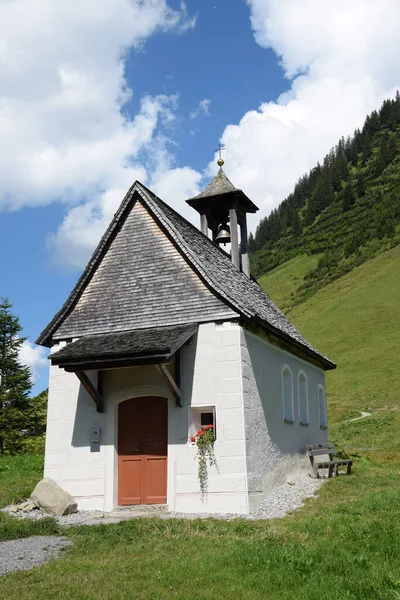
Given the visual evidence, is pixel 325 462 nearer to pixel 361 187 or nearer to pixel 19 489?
pixel 19 489

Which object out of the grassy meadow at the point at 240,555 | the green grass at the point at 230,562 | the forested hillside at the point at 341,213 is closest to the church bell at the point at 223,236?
the grassy meadow at the point at 240,555

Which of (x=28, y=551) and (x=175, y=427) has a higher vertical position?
(x=175, y=427)

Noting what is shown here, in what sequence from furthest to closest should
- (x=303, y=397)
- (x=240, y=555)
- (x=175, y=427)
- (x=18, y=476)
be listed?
(x=303, y=397) < (x=18, y=476) < (x=175, y=427) < (x=240, y=555)

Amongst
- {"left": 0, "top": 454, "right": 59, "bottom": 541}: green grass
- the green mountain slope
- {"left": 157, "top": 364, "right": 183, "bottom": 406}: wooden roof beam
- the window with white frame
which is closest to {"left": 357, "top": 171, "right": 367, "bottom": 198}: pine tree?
the green mountain slope

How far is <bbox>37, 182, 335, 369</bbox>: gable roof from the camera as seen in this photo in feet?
49.3

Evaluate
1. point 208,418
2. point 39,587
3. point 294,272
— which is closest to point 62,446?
point 208,418

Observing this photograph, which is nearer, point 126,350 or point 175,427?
point 126,350

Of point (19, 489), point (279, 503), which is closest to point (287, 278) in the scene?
point (19, 489)

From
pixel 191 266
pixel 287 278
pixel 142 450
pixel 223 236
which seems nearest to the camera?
pixel 142 450

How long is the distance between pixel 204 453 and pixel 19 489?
18.7 ft

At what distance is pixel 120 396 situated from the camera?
1516 cm

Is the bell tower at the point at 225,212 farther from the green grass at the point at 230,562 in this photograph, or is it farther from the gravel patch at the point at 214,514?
the green grass at the point at 230,562

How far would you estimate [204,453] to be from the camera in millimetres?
13977

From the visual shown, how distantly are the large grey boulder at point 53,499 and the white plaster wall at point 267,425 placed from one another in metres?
4.39
